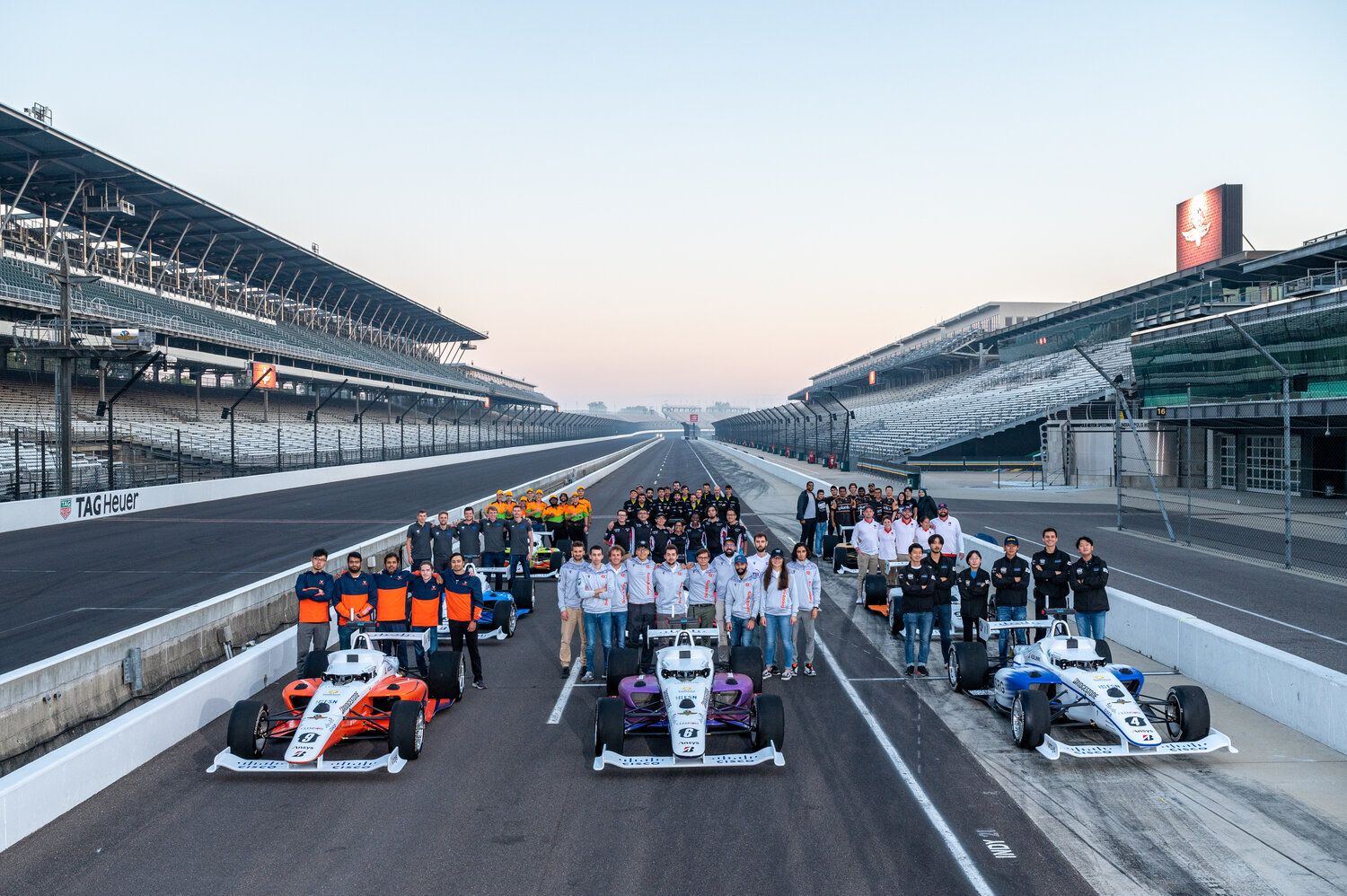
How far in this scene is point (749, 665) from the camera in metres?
9.05

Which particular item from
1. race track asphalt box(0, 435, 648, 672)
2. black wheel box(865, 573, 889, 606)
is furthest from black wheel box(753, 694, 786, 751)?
race track asphalt box(0, 435, 648, 672)

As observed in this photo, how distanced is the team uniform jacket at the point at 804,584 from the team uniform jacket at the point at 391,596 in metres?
4.55

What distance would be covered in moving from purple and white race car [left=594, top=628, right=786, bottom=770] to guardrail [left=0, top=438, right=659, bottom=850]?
4.11 m

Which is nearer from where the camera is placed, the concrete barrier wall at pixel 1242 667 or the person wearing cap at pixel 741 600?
the concrete barrier wall at pixel 1242 667

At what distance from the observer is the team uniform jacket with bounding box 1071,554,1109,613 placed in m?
9.80

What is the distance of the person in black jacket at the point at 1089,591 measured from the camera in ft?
32.2

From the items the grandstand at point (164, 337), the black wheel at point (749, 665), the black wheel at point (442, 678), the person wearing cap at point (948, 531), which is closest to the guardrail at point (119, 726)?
the black wheel at point (442, 678)

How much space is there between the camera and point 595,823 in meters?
6.35

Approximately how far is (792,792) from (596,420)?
174 m

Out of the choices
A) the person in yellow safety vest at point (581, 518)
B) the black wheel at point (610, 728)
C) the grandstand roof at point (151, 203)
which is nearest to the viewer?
the black wheel at point (610, 728)

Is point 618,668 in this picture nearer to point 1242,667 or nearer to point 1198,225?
point 1242,667

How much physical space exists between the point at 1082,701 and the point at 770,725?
A: 3085mm

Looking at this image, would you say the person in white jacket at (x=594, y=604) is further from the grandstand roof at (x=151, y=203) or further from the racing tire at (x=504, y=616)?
the grandstand roof at (x=151, y=203)

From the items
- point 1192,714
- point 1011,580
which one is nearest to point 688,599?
point 1011,580
